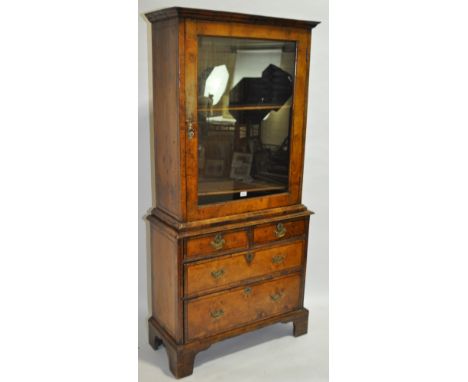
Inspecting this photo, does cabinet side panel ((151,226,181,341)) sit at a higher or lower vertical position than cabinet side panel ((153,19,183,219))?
lower

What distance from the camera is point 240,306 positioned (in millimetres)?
2492

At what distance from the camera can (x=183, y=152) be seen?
2178 mm

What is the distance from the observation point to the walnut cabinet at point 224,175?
217 cm

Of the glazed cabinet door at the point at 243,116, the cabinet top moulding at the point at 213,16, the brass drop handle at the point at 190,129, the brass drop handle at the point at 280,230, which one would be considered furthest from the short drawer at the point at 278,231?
the cabinet top moulding at the point at 213,16

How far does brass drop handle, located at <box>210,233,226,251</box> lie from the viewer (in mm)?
2326

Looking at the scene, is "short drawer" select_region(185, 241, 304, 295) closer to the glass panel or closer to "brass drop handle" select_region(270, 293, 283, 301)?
"brass drop handle" select_region(270, 293, 283, 301)

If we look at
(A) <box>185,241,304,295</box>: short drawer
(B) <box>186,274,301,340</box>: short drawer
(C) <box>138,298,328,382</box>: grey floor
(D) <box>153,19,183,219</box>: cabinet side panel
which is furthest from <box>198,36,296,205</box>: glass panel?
(C) <box>138,298,328,382</box>: grey floor

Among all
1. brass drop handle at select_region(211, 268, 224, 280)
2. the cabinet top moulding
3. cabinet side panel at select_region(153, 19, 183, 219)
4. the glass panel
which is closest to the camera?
the cabinet top moulding

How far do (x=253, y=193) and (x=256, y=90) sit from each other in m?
0.52

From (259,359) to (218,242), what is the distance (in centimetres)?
71

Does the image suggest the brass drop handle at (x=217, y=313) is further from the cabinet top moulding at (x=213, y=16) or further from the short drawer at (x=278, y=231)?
the cabinet top moulding at (x=213, y=16)

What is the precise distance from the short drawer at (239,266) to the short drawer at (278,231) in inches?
2.2
